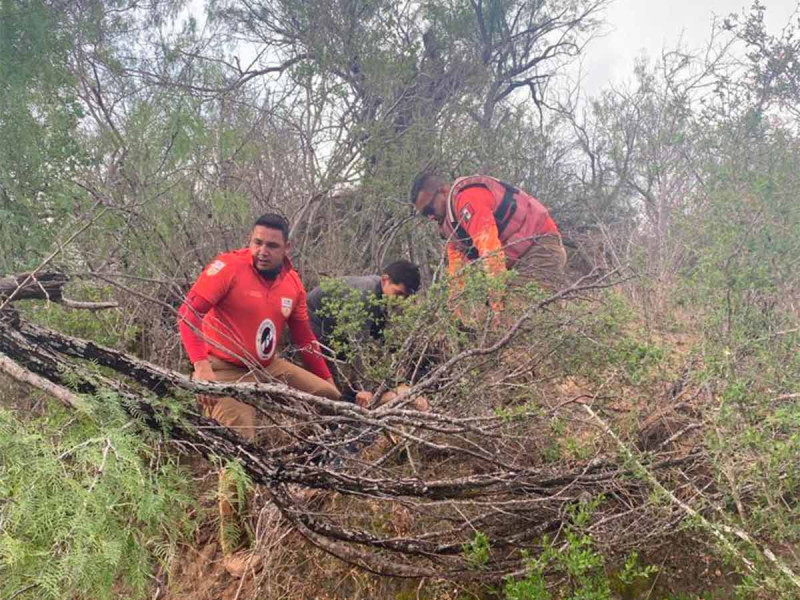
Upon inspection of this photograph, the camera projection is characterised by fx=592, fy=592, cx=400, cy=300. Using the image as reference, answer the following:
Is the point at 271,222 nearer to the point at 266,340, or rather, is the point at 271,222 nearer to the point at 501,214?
the point at 266,340

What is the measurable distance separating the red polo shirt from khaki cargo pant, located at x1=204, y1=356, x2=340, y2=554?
7 centimetres

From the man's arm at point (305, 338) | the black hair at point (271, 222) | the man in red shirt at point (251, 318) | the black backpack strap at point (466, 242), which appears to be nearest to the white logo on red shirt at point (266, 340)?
the man in red shirt at point (251, 318)

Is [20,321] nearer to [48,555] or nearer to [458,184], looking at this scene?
[48,555]

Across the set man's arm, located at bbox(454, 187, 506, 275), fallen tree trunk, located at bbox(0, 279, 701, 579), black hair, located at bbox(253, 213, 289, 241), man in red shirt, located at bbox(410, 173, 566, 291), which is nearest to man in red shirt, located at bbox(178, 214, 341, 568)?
black hair, located at bbox(253, 213, 289, 241)

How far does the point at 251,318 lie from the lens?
3213 millimetres

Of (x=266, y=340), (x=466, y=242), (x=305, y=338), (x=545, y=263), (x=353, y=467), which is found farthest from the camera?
(x=545, y=263)

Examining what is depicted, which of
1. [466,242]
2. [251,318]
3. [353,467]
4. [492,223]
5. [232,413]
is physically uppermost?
[492,223]

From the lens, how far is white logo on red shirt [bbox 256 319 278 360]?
10.6 feet

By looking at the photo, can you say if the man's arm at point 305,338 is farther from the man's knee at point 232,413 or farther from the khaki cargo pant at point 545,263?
the khaki cargo pant at point 545,263

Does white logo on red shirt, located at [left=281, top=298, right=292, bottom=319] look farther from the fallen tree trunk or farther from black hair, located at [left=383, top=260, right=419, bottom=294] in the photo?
the fallen tree trunk

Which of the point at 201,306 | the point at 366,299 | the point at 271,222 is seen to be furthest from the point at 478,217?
the point at 201,306

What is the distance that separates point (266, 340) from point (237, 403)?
1.56 ft

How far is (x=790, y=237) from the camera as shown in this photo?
3.16 metres

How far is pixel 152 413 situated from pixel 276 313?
4.61 ft
